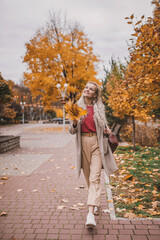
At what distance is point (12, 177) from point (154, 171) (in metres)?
3.82

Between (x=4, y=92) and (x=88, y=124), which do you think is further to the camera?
(x=4, y=92)

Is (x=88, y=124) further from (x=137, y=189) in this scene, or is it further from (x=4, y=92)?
(x=4, y=92)

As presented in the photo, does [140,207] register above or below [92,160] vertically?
below

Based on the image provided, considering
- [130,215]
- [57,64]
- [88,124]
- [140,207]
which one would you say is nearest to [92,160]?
[88,124]

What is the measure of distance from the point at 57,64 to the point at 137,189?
18.9 metres

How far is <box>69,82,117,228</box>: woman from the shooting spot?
128 inches

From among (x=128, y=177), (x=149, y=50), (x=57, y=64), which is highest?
(x=57, y=64)

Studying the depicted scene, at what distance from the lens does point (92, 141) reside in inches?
131

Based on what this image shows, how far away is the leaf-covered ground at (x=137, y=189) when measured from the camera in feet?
11.8

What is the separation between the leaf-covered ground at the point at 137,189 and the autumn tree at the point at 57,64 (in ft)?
50.6

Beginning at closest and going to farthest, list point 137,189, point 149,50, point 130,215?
point 130,215 < point 149,50 < point 137,189

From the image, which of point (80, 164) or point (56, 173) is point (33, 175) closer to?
point (56, 173)

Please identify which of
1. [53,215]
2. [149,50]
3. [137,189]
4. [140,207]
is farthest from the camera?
[137,189]

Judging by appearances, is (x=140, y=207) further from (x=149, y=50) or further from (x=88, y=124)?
(x=149, y=50)
